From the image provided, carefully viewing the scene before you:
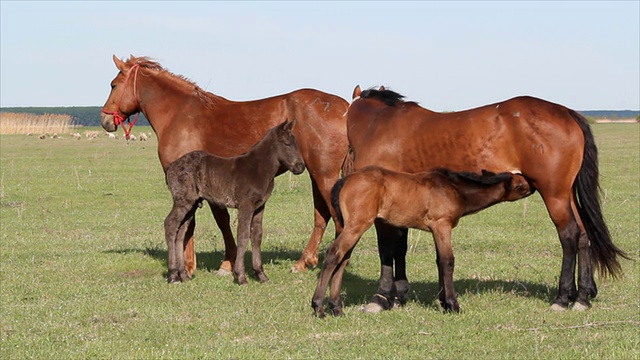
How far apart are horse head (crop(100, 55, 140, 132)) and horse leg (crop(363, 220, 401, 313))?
14.6ft

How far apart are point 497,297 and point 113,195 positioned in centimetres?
1345

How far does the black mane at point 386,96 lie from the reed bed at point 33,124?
155 feet

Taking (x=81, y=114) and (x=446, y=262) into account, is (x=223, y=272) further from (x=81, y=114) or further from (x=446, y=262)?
(x=81, y=114)

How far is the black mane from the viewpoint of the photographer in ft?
30.1

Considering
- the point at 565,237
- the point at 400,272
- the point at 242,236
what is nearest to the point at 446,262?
the point at 400,272

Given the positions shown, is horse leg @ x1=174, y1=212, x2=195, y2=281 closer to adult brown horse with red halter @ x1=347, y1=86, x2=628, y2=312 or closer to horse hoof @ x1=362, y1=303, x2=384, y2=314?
adult brown horse with red halter @ x1=347, y1=86, x2=628, y2=312

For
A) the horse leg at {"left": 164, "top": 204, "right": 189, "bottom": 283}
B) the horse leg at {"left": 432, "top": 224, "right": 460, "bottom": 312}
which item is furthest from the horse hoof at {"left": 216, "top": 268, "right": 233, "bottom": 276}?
the horse leg at {"left": 432, "top": 224, "right": 460, "bottom": 312}

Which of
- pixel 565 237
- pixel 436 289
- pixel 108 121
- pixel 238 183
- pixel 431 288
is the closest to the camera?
pixel 565 237

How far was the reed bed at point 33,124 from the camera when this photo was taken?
177ft

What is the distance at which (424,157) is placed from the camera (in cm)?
864

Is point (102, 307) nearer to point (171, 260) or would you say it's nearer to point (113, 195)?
point (171, 260)

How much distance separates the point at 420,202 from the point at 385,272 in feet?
3.32

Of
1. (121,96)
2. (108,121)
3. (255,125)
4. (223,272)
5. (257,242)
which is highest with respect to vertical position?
(121,96)

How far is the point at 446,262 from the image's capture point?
26.1 ft
